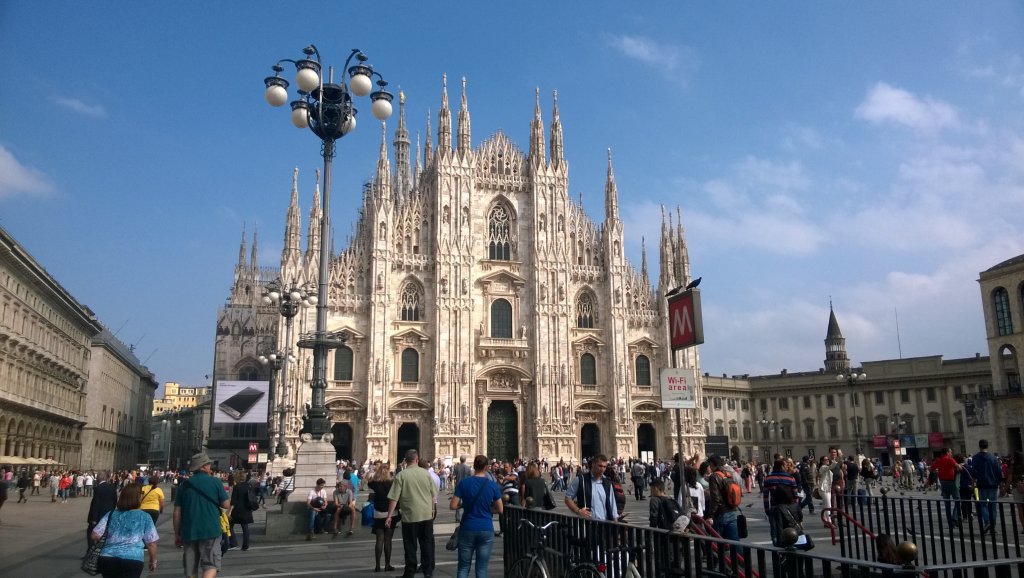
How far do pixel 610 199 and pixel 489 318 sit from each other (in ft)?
37.9

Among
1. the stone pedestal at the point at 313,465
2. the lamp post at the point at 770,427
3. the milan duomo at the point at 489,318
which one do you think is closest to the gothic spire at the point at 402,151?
the milan duomo at the point at 489,318

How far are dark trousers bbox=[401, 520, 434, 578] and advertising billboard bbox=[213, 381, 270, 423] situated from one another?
29768 mm

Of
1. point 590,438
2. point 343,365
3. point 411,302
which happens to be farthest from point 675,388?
point 590,438

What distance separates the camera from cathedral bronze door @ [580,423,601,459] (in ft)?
158

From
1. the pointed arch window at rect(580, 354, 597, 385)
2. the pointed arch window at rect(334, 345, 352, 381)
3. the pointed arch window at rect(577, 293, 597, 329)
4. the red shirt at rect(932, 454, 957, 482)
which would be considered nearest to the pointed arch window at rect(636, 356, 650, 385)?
the pointed arch window at rect(580, 354, 597, 385)

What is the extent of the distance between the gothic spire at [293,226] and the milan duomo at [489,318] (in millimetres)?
123

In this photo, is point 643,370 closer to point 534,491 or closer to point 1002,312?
point 1002,312

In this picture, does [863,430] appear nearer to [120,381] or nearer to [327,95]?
[327,95]

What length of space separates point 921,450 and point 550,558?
68.2 m

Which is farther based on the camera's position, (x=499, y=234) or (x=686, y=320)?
(x=499, y=234)

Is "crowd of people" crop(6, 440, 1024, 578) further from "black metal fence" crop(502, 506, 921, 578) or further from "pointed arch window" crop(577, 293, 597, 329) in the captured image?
"pointed arch window" crop(577, 293, 597, 329)

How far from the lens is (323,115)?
722 inches

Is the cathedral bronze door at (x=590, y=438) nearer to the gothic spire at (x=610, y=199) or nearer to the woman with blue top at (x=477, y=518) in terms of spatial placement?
the gothic spire at (x=610, y=199)

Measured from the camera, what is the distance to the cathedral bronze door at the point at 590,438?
4816 centimetres
